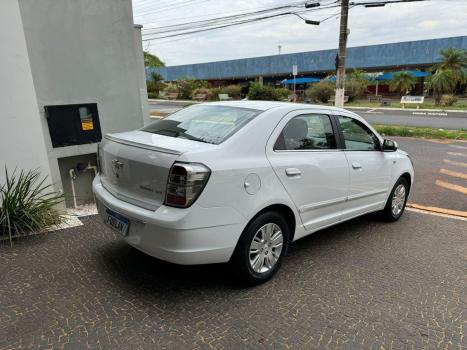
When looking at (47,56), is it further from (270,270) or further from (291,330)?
(291,330)

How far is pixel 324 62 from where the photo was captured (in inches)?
1909

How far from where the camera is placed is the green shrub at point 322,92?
37531 mm

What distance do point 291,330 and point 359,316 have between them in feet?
1.99

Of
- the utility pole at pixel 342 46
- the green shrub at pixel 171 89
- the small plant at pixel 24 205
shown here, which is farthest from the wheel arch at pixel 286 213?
the green shrub at pixel 171 89

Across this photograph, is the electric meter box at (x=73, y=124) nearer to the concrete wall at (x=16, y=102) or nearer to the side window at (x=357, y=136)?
the concrete wall at (x=16, y=102)

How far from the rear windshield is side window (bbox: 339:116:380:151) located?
1.30 m

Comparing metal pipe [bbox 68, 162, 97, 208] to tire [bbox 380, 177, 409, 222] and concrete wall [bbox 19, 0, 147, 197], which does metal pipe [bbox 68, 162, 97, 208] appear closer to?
concrete wall [bbox 19, 0, 147, 197]

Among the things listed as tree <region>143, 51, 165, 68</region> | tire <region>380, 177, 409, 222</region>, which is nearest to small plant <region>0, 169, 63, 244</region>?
tire <region>380, 177, 409, 222</region>

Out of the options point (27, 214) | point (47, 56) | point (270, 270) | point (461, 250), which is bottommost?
point (461, 250)

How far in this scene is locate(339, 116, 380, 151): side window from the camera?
4.44m

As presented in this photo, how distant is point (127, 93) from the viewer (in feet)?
19.9

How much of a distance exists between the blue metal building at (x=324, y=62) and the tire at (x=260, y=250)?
4386cm

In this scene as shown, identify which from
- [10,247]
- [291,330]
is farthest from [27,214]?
[291,330]

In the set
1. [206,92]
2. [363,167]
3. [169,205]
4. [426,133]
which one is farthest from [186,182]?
[206,92]
